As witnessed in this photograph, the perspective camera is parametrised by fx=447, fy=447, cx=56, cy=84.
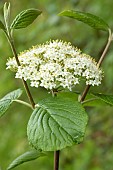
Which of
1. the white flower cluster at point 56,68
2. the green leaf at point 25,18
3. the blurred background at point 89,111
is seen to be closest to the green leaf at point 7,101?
the white flower cluster at point 56,68

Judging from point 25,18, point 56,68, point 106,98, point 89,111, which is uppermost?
point 25,18

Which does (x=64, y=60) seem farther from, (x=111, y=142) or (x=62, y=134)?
(x=111, y=142)

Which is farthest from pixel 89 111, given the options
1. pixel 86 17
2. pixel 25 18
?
pixel 25 18

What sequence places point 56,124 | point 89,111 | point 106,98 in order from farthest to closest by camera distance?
1. point 89,111
2. point 106,98
3. point 56,124

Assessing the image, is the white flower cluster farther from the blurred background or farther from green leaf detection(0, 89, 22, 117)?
the blurred background

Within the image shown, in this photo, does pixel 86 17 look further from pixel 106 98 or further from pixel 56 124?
pixel 56 124

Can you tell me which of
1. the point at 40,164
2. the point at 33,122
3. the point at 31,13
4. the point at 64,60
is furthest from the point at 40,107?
the point at 40,164

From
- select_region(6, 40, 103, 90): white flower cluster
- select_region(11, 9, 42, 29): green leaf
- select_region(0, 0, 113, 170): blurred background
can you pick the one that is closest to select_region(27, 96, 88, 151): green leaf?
select_region(6, 40, 103, 90): white flower cluster
